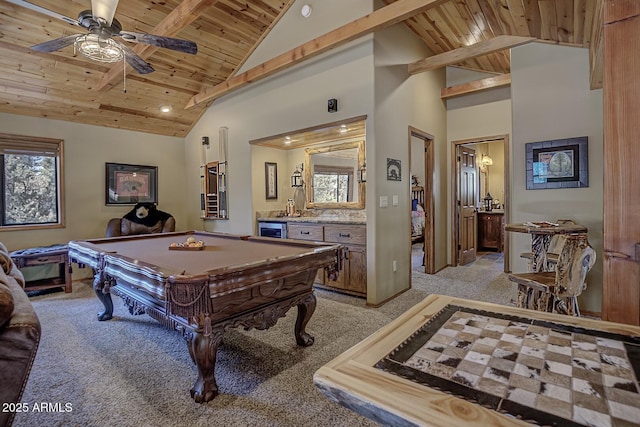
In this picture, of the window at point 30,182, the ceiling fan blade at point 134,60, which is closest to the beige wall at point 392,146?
the ceiling fan blade at point 134,60

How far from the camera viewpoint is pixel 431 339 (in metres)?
0.95

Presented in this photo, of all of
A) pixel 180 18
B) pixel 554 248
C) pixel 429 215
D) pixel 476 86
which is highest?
pixel 180 18

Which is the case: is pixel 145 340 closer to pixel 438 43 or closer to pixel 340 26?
pixel 340 26

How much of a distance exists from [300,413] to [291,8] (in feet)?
15.6

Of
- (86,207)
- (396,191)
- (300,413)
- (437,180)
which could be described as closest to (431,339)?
(300,413)

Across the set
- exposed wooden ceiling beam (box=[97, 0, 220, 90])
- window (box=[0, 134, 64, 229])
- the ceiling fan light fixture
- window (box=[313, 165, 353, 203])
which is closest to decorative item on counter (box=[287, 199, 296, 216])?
window (box=[313, 165, 353, 203])

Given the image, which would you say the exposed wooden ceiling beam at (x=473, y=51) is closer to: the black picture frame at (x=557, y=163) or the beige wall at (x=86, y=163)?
the black picture frame at (x=557, y=163)

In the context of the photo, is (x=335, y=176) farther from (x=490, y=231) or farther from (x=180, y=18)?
(x=490, y=231)

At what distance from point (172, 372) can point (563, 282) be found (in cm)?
281

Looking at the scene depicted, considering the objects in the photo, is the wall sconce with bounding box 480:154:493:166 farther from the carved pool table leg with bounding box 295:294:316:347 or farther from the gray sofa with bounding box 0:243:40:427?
the gray sofa with bounding box 0:243:40:427

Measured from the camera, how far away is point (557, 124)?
11.5 feet

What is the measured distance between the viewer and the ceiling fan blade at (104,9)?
2264 mm

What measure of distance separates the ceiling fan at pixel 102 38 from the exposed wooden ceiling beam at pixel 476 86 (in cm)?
409

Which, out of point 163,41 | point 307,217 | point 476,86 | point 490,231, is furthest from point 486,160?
point 163,41
